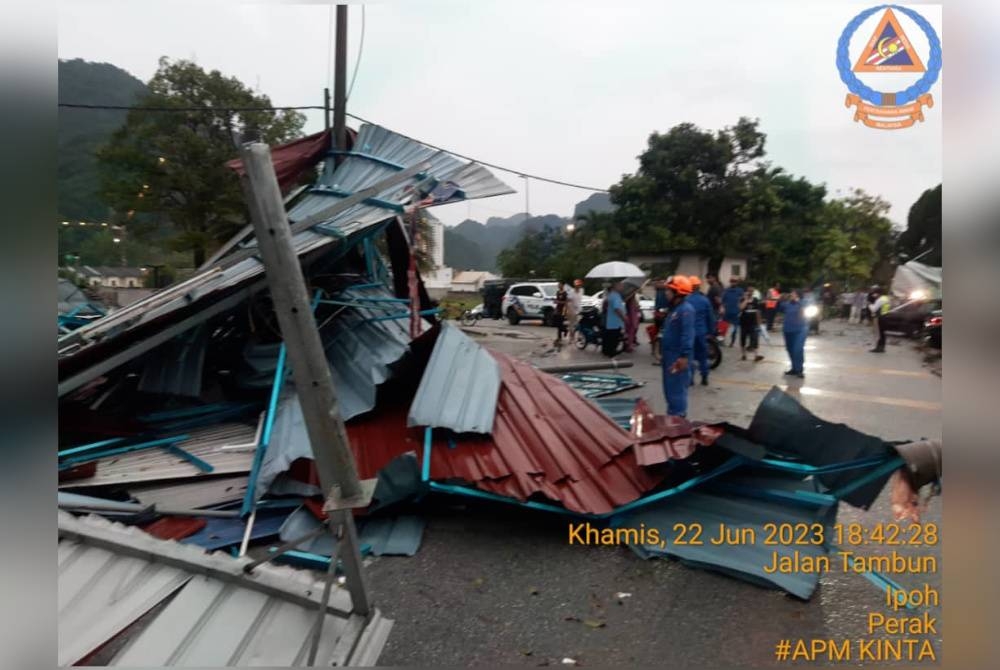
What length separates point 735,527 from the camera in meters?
3.02

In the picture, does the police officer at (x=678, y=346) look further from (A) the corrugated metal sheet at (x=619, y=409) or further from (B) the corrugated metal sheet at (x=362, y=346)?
(B) the corrugated metal sheet at (x=362, y=346)

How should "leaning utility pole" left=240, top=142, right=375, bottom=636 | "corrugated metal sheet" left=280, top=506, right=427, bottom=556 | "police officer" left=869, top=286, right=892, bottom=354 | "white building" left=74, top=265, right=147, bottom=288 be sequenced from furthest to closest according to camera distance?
"white building" left=74, top=265, right=147, bottom=288 < "police officer" left=869, top=286, right=892, bottom=354 < "corrugated metal sheet" left=280, top=506, right=427, bottom=556 < "leaning utility pole" left=240, top=142, right=375, bottom=636

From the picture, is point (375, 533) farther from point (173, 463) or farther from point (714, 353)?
point (714, 353)

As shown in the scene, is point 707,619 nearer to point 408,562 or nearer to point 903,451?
point 903,451

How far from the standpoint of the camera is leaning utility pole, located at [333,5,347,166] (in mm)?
6438

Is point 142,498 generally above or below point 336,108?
below

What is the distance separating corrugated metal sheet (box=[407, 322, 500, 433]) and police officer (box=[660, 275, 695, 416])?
2189 mm

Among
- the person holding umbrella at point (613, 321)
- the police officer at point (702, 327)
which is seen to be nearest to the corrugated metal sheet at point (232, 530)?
the police officer at point (702, 327)

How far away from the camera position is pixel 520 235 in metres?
29.8

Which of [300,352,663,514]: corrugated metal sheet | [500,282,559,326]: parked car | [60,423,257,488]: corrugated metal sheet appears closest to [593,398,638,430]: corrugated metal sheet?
[300,352,663,514]: corrugated metal sheet

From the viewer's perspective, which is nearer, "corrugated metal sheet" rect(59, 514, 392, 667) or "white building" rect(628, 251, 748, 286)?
"corrugated metal sheet" rect(59, 514, 392, 667)

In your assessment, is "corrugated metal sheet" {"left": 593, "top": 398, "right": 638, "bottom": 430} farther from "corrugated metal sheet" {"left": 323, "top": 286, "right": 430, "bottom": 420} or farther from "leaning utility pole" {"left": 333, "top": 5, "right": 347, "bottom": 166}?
"leaning utility pole" {"left": 333, "top": 5, "right": 347, "bottom": 166}

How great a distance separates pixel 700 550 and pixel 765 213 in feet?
46.6
